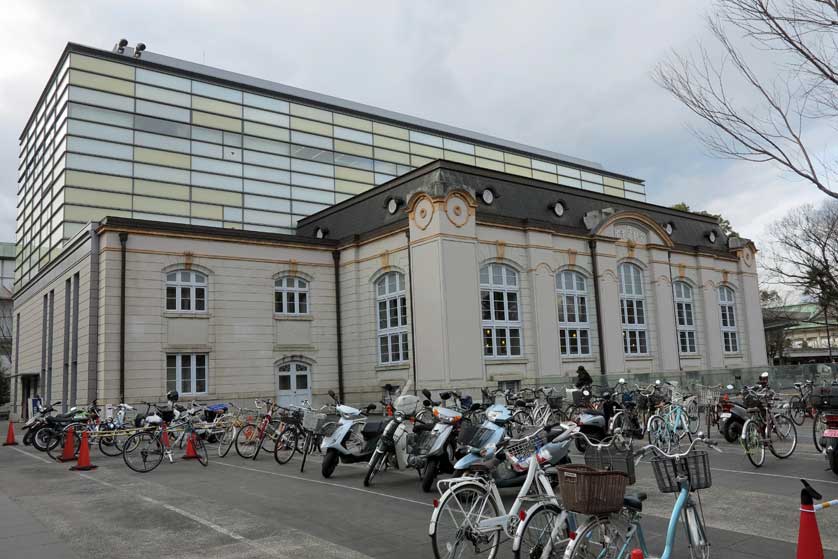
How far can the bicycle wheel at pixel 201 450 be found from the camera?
13105mm

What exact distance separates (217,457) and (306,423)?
3600 millimetres

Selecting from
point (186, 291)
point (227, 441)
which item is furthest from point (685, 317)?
point (227, 441)

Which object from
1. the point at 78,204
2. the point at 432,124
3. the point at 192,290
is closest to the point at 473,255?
the point at 192,290

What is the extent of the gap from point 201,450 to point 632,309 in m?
19.9

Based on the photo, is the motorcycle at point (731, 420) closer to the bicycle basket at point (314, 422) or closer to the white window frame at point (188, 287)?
the bicycle basket at point (314, 422)

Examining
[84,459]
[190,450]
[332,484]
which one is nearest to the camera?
[332,484]

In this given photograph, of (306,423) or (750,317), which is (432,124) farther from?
(306,423)

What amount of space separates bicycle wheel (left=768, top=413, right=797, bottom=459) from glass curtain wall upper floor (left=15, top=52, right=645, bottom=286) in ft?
99.4

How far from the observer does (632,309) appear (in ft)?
92.5

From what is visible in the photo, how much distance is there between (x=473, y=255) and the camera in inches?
874

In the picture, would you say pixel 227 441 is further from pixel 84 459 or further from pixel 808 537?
pixel 808 537

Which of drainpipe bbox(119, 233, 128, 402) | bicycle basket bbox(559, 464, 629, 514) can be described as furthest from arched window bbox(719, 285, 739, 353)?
bicycle basket bbox(559, 464, 629, 514)

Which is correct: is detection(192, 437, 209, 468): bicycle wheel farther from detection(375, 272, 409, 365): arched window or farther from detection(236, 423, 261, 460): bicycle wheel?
detection(375, 272, 409, 365): arched window

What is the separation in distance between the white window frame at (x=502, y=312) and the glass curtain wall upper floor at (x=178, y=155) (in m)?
18.2
